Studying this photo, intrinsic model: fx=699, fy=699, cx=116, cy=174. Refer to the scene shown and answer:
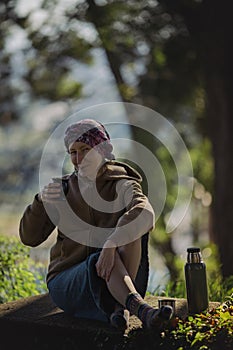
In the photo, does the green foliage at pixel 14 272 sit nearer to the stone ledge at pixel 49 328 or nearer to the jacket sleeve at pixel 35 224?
the stone ledge at pixel 49 328

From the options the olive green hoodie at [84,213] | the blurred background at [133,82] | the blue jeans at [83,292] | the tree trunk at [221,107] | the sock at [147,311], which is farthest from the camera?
the blurred background at [133,82]

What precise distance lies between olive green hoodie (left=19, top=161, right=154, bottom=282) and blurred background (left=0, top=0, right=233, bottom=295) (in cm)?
241

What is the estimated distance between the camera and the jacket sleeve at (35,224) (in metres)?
3.17

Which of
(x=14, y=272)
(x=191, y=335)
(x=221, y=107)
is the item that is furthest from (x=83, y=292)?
(x=221, y=107)

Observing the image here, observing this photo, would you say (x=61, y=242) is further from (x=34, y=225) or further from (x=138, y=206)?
(x=138, y=206)

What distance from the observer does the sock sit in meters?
2.62

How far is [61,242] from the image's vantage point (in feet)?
10.6

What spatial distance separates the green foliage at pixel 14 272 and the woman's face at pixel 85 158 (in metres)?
1.52

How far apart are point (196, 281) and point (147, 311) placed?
422 mm

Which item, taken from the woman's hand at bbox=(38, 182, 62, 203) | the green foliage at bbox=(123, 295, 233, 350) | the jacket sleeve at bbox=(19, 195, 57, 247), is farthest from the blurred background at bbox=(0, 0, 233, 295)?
the green foliage at bbox=(123, 295, 233, 350)

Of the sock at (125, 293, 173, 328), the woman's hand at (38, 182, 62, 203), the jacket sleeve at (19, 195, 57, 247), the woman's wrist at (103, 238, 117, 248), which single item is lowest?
the sock at (125, 293, 173, 328)

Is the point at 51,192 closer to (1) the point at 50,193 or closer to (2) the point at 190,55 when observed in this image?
(1) the point at 50,193

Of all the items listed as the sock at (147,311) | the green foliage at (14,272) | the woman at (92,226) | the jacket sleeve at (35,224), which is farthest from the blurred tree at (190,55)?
the sock at (147,311)

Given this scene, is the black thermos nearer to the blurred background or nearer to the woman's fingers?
the woman's fingers
